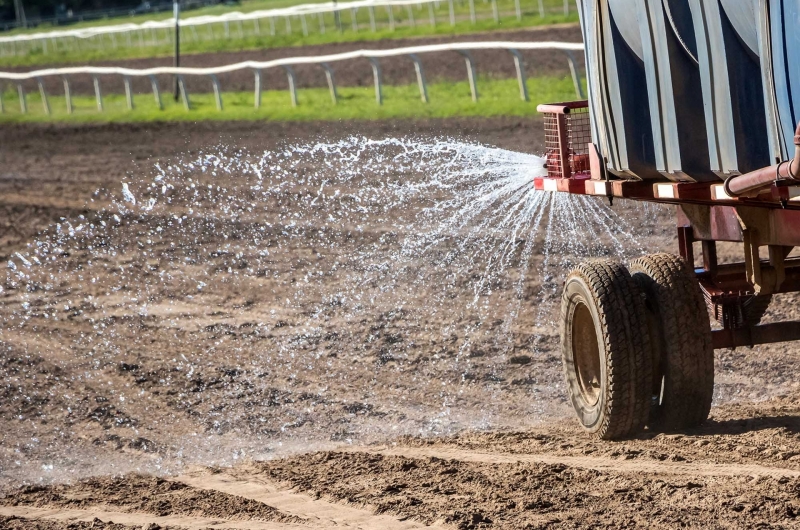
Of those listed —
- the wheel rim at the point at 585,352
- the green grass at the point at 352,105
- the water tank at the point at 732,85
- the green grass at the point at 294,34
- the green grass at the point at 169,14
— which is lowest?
the wheel rim at the point at 585,352

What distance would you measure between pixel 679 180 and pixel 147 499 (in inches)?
110

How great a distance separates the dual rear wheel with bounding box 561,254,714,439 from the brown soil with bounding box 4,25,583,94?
14721mm

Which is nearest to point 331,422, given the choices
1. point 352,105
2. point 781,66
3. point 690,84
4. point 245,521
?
point 245,521

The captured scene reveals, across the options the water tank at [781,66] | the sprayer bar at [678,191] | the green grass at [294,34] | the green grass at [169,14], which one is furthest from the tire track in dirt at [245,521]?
the green grass at [169,14]

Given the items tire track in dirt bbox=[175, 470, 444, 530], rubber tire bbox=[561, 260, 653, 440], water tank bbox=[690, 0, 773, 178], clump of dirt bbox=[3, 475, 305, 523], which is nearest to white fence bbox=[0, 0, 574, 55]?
rubber tire bbox=[561, 260, 653, 440]

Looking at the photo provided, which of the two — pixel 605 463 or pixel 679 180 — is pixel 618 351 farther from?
pixel 679 180

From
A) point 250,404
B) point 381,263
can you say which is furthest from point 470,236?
point 250,404

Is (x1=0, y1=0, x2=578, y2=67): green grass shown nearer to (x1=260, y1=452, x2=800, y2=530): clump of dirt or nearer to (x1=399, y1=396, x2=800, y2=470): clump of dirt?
(x1=399, y1=396, x2=800, y2=470): clump of dirt

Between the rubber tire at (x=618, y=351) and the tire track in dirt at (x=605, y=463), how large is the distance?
31 cm

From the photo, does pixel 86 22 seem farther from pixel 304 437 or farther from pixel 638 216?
pixel 304 437

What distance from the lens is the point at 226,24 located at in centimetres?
3975

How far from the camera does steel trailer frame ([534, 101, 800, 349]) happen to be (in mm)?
4609

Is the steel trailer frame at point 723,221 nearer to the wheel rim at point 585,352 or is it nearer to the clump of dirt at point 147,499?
the wheel rim at point 585,352

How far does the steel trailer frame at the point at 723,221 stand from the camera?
4609 millimetres
